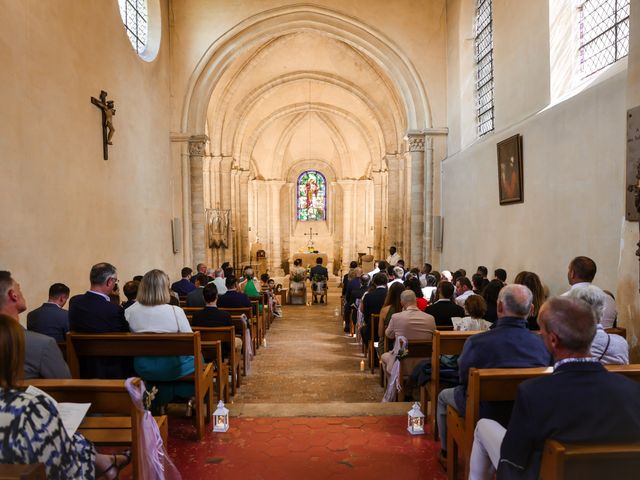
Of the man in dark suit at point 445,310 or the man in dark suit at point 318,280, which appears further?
the man in dark suit at point 318,280

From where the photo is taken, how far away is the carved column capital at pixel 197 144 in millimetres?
13289

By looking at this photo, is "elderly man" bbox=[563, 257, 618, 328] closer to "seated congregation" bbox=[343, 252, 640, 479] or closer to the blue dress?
"seated congregation" bbox=[343, 252, 640, 479]

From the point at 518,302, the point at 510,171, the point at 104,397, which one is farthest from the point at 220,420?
the point at 510,171

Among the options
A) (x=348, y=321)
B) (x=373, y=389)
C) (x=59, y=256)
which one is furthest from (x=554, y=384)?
(x=348, y=321)

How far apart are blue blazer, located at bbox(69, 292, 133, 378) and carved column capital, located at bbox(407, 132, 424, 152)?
10938mm

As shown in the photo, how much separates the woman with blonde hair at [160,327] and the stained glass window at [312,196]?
2479 cm

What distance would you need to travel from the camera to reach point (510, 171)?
28.4 feet

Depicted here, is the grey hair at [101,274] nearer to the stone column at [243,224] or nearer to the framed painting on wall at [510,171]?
the framed painting on wall at [510,171]

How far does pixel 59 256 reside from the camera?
259 inches

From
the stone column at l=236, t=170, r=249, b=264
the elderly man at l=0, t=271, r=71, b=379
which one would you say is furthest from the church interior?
the stone column at l=236, t=170, r=249, b=264

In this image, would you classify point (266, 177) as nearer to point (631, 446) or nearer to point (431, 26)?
point (431, 26)

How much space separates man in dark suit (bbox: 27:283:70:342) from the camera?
15.0 feet

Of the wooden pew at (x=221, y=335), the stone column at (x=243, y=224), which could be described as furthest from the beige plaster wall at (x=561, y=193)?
the stone column at (x=243, y=224)

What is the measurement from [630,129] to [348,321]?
291 inches
